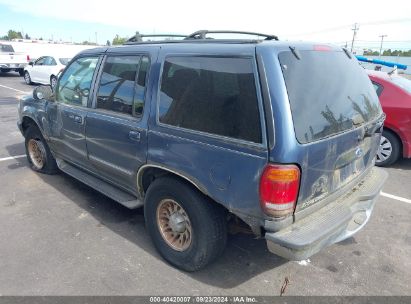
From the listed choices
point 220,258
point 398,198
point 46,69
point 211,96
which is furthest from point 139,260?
point 46,69

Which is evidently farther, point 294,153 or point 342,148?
point 342,148

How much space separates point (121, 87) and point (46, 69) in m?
14.7

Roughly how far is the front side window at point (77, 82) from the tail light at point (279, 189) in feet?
7.91

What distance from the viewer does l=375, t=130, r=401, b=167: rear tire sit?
5.73m

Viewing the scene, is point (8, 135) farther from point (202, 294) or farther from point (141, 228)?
point (202, 294)

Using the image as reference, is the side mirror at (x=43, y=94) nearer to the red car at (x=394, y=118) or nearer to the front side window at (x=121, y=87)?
the front side window at (x=121, y=87)

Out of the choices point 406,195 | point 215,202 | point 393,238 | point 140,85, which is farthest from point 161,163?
point 406,195

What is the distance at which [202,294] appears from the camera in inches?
112

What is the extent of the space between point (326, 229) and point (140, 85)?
6.51ft

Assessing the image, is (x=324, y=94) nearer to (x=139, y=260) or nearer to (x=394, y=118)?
(x=139, y=260)

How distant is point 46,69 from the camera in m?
16.2

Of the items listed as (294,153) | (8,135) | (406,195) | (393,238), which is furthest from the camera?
(8,135)

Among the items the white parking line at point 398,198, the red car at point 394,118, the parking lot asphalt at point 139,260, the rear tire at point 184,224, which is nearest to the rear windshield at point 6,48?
the parking lot asphalt at point 139,260

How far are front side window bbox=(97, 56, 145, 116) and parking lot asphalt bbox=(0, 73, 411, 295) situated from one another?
1.32 metres
